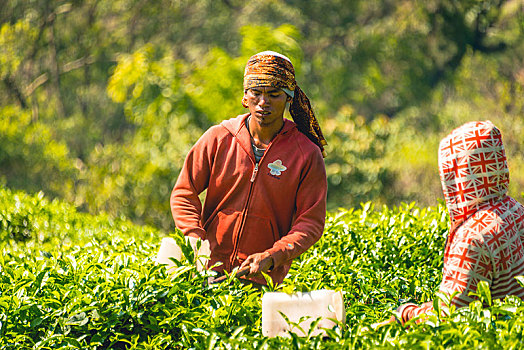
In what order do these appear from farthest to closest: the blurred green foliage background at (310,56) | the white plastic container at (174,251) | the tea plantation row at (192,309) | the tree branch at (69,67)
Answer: the tree branch at (69,67) < the blurred green foliage background at (310,56) < the white plastic container at (174,251) < the tea plantation row at (192,309)

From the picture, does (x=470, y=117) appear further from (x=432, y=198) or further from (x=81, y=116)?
(x=81, y=116)

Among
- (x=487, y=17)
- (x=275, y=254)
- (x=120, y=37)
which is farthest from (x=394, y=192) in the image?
(x=120, y=37)

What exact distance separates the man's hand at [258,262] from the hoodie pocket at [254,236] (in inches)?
9.8

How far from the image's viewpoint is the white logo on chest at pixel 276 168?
4008 mm

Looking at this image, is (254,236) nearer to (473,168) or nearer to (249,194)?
(249,194)

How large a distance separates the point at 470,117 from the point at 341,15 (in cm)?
593

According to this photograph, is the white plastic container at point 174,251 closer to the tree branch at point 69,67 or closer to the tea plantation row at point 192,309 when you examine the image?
the tea plantation row at point 192,309

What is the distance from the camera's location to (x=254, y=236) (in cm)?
400

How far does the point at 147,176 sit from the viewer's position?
39.7 feet

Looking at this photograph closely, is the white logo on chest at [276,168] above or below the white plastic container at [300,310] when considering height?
above

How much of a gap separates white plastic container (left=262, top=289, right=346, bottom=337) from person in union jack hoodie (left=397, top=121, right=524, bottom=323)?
36cm

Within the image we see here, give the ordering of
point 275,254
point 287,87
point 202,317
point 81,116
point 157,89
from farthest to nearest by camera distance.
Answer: point 81,116 → point 157,89 → point 287,87 → point 275,254 → point 202,317

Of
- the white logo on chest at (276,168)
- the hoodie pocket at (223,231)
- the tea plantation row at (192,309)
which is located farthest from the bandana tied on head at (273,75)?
the tea plantation row at (192,309)

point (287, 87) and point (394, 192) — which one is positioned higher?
point (287, 87)
